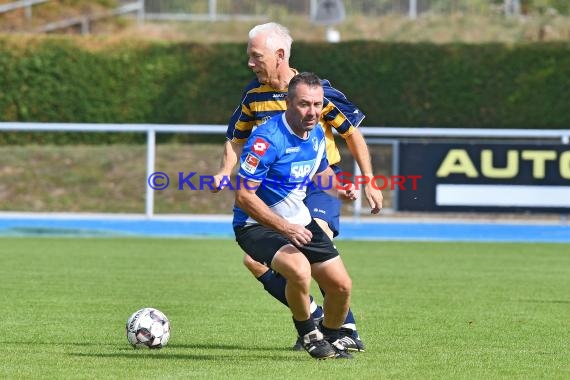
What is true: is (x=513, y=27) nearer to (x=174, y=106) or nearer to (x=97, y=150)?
(x=174, y=106)

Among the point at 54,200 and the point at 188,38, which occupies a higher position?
the point at 188,38

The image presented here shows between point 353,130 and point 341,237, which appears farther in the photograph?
point 341,237

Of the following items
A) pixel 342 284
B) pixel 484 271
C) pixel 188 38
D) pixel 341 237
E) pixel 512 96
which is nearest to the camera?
pixel 342 284

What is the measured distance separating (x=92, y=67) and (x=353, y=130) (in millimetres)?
19198

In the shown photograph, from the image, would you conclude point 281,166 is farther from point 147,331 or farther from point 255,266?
point 147,331

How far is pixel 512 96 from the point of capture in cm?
2588

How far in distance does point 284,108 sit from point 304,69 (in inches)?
727

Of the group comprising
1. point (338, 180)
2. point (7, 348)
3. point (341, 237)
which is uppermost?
point (338, 180)

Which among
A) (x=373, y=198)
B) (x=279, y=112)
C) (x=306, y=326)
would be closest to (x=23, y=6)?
(x=279, y=112)

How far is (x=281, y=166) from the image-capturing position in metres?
6.93

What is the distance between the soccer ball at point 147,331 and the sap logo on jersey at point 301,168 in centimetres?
137

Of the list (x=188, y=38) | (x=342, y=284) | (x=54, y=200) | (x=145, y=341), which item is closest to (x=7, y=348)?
(x=145, y=341)

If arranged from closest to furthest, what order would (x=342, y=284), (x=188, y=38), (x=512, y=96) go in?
(x=342, y=284) < (x=512, y=96) < (x=188, y=38)

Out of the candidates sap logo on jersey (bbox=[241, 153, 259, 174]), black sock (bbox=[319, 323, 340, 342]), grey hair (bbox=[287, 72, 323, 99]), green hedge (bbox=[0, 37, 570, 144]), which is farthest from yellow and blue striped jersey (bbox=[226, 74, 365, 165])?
green hedge (bbox=[0, 37, 570, 144])
